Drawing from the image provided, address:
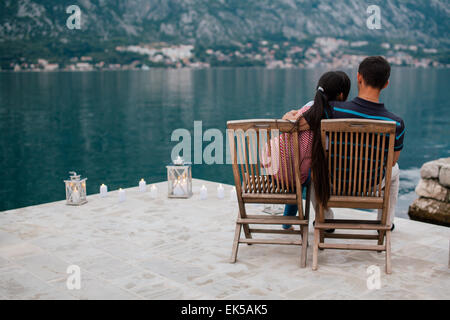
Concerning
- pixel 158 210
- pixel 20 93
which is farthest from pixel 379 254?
pixel 20 93

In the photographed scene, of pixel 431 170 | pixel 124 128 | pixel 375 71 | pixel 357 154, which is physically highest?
pixel 375 71

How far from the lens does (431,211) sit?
793 centimetres

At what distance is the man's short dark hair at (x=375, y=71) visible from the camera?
11.6 feet

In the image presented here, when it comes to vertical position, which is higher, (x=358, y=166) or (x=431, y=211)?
(x=358, y=166)

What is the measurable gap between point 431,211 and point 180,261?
5.46m

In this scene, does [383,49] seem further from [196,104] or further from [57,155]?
[57,155]

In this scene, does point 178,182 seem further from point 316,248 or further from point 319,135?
point 319,135

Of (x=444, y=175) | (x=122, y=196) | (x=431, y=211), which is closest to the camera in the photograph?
(x=122, y=196)

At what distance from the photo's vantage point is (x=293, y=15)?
9912cm

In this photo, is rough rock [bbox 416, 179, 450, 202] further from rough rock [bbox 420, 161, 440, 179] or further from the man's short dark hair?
the man's short dark hair

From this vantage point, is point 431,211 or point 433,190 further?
point 431,211

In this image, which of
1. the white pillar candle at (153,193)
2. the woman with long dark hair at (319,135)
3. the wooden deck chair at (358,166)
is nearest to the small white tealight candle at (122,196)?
the white pillar candle at (153,193)

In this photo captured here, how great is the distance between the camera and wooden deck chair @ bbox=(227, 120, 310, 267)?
11.5 feet

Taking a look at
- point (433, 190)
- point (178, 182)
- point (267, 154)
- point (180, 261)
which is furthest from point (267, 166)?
point (433, 190)
